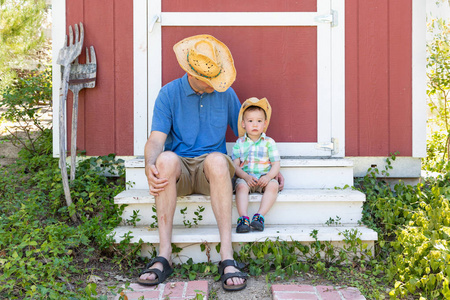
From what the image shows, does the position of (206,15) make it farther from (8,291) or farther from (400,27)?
(8,291)

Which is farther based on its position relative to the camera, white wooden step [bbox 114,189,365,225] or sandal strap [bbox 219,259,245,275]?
white wooden step [bbox 114,189,365,225]

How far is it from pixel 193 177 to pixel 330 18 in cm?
174

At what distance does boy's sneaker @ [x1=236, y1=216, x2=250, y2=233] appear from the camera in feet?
8.84

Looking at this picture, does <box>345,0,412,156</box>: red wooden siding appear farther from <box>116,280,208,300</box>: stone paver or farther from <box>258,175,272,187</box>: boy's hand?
<box>116,280,208,300</box>: stone paver

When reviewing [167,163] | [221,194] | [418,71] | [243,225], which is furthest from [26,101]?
[418,71]

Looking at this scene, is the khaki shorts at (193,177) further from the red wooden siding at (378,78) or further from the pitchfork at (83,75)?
the red wooden siding at (378,78)

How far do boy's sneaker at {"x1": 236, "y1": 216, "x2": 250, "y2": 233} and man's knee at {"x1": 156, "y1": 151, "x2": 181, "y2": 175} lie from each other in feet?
1.72

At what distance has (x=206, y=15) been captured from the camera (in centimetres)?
352

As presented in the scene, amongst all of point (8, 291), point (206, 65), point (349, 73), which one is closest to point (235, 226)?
point (206, 65)

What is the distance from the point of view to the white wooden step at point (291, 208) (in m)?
2.93

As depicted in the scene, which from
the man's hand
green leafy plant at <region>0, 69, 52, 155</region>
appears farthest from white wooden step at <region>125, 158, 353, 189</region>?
green leafy plant at <region>0, 69, 52, 155</region>

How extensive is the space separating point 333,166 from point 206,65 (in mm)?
1271

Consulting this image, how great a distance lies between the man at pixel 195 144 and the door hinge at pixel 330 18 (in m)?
1.03

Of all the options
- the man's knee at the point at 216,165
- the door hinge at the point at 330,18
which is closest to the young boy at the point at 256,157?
the man's knee at the point at 216,165
